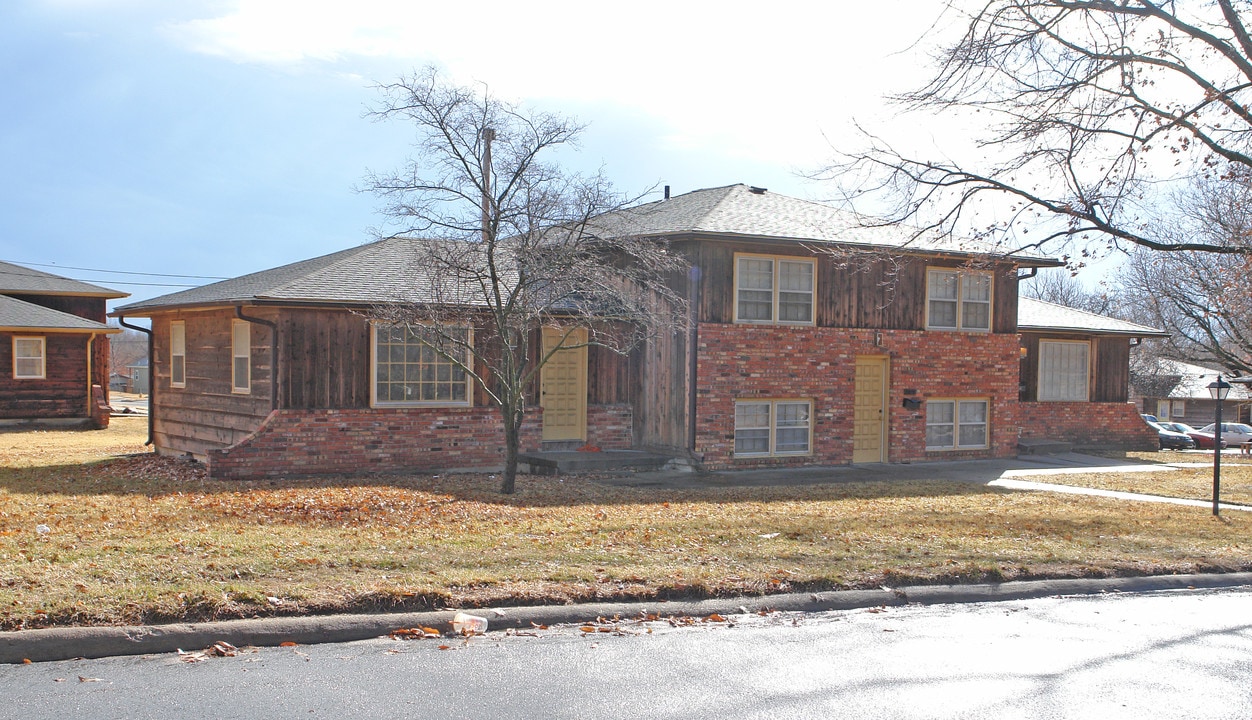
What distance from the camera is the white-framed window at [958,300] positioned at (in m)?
21.4

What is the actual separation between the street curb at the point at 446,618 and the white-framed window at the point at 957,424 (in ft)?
39.5

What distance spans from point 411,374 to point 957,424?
38.6ft

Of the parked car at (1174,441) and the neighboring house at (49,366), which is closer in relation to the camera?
the neighboring house at (49,366)

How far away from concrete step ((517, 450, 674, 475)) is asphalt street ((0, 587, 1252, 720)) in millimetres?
10058

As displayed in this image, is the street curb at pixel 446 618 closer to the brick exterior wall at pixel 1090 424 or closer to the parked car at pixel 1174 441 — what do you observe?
the brick exterior wall at pixel 1090 424

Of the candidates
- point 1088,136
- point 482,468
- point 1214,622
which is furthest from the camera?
point 482,468

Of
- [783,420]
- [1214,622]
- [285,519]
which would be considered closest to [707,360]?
[783,420]

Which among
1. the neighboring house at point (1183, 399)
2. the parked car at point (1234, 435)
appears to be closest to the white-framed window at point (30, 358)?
the parked car at point (1234, 435)

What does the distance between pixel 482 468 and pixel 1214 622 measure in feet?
40.3

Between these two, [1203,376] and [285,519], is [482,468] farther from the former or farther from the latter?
[1203,376]

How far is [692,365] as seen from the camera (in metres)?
18.7

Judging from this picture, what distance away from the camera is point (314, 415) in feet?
55.1

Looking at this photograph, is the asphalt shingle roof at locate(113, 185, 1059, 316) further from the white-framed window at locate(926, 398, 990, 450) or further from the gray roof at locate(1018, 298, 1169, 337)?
the gray roof at locate(1018, 298, 1169, 337)

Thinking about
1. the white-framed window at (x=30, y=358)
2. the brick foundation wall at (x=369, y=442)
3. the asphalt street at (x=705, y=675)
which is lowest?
the asphalt street at (x=705, y=675)
